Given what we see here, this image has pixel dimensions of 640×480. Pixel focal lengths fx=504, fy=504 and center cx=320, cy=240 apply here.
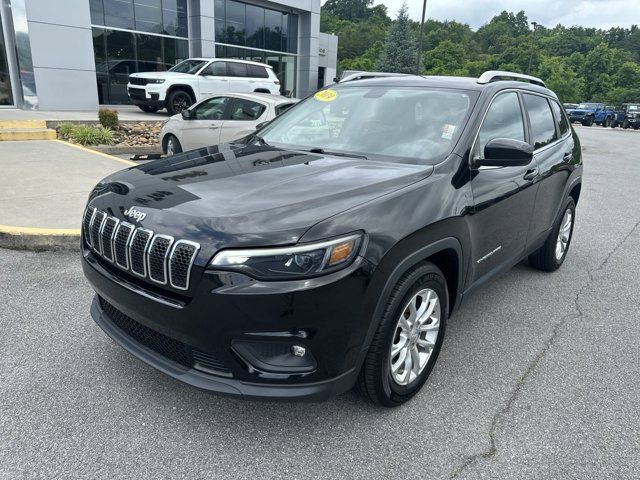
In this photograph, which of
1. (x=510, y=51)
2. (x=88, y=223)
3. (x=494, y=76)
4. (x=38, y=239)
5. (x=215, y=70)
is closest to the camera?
(x=88, y=223)

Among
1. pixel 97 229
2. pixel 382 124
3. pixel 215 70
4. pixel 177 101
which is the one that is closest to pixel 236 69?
pixel 215 70

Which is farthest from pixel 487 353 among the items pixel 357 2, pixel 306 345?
pixel 357 2

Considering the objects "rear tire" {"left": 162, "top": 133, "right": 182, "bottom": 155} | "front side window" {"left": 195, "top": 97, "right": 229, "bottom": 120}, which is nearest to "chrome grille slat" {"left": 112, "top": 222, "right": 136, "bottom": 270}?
"front side window" {"left": 195, "top": 97, "right": 229, "bottom": 120}

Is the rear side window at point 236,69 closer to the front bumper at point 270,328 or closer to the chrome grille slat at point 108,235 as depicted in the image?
the chrome grille slat at point 108,235

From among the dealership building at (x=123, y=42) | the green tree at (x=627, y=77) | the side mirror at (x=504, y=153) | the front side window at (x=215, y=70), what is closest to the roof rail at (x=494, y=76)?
the side mirror at (x=504, y=153)

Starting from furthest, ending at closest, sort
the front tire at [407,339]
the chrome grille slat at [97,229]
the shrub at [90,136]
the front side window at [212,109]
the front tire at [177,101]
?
the front tire at [177,101]
the shrub at [90,136]
the front side window at [212,109]
the chrome grille slat at [97,229]
the front tire at [407,339]

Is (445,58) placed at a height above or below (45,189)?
above

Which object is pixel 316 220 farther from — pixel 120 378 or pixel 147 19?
pixel 147 19

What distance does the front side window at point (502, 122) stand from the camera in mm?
3268

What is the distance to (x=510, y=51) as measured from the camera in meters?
83.8

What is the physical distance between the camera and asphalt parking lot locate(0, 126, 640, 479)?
2.35 m

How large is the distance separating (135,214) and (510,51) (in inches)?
3660

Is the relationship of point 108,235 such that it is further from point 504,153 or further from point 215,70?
point 215,70

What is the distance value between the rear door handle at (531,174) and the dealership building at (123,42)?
1641cm
